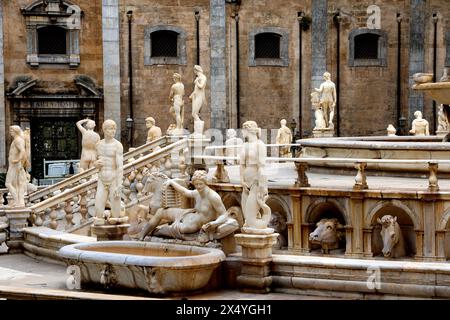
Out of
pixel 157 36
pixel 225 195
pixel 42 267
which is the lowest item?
pixel 42 267

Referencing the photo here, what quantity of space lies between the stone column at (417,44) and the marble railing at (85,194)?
608 inches

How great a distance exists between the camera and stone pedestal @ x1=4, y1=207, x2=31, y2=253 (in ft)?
60.2

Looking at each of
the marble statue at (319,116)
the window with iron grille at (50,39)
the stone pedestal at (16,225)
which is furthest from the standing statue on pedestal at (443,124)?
the window with iron grille at (50,39)

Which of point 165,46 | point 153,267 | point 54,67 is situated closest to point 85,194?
point 153,267

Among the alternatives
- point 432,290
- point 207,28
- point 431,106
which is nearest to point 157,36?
point 207,28

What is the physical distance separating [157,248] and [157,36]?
Result: 21.5 m

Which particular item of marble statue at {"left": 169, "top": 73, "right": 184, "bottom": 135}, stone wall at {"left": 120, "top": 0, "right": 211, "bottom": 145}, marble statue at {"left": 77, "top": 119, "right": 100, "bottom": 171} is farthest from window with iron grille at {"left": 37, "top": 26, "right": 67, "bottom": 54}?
marble statue at {"left": 77, "top": 119, "right": 100, "bottom": 171}

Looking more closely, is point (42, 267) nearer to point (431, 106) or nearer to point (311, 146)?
point (311, 146)

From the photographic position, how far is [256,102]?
117ft

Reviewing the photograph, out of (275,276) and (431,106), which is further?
(431,106)

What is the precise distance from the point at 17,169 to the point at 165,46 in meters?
16.0

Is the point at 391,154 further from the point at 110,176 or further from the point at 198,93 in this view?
the point at 198,93

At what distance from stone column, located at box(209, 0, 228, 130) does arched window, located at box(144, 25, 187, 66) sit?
109cm

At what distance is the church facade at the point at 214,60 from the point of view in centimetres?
3281
